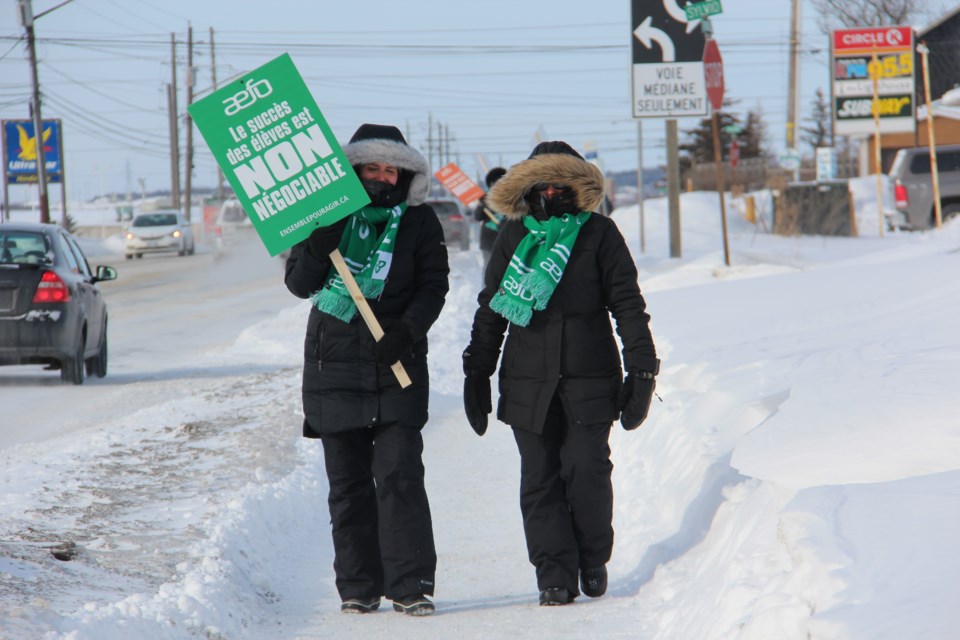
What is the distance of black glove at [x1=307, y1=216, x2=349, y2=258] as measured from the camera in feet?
14.9

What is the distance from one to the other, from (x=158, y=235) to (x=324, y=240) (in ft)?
123

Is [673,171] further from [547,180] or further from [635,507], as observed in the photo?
[547,180]

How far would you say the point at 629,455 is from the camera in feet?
24.6

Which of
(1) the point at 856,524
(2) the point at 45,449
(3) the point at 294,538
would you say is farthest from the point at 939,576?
(2) the point at 45,449

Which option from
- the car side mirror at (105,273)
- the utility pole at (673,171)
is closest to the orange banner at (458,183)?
the utility pole at (673,171)

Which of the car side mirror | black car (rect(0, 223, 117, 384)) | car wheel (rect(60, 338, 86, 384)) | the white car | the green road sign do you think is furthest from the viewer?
the white car

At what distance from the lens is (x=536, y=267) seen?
4680 mm

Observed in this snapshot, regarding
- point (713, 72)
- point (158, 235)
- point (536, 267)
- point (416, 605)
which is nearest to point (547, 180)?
point (536, 267)

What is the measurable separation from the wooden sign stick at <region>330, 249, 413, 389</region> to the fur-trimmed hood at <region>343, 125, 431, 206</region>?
1.30 ft

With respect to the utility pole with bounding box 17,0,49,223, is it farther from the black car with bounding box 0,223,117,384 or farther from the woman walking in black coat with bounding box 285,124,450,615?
the woman walking in black coat with bounding box 285,124,450,615

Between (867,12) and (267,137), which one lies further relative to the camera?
(867,12)

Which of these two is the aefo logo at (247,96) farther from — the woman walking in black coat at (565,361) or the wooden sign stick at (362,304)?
the woman walking in black coat at (565,361)

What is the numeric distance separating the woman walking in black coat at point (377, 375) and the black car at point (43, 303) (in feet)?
23.9

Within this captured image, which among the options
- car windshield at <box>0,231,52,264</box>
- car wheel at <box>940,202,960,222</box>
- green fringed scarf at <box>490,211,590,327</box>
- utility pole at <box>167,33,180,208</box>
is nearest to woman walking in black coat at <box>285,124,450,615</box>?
green fringed scarf at <box>490,211,590,327</box>
